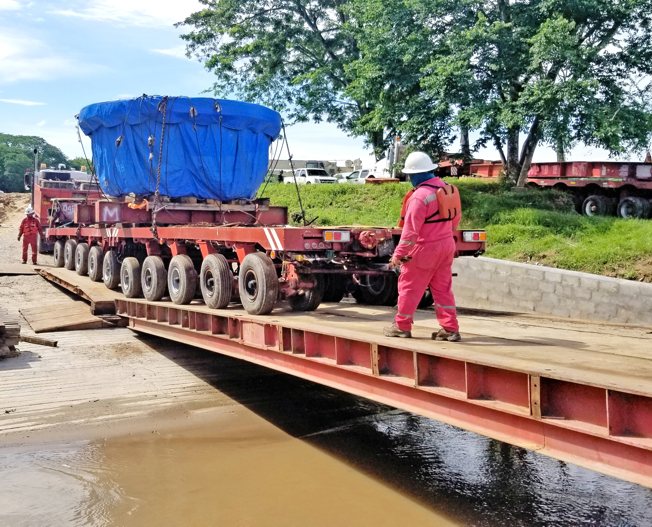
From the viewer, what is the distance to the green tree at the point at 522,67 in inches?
590

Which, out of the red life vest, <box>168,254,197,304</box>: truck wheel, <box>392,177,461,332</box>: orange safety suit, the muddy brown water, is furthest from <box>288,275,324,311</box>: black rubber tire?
the red life vest

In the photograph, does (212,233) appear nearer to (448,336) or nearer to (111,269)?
(448,336)

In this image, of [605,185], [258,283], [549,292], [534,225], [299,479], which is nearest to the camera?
[299,479]

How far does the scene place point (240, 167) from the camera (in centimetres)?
1097

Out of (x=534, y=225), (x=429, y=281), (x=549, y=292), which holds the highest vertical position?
(x=534, y=225)

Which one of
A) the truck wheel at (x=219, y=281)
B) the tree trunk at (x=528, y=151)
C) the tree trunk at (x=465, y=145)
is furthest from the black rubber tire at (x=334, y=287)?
the tree trunk at (x=528, y=151)

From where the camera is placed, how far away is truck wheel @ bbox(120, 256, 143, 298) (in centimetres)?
1049

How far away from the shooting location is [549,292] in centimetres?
1152

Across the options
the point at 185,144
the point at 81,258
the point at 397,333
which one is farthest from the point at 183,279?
the point at 81,258

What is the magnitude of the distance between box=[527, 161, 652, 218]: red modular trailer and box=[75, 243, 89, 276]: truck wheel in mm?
11649

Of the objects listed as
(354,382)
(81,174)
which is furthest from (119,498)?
(81,174)

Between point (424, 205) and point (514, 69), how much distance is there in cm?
1157

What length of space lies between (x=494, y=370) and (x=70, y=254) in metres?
12.4

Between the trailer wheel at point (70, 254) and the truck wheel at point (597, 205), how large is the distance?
12.1m
